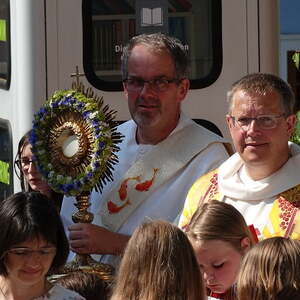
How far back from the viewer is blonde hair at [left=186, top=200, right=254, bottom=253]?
470 cm

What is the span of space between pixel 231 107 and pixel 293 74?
4.90 metres

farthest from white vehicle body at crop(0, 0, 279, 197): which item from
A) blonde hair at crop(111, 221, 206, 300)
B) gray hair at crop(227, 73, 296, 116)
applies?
blonde hair at crop(111, 221, 206, 300)

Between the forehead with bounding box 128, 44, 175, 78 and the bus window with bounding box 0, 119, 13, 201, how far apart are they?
140cm

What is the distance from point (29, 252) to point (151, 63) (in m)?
1.31

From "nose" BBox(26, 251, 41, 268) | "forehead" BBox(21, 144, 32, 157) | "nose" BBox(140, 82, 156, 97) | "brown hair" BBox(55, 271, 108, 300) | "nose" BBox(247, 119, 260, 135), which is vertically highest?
"nose" BBox(140, 82, 156, 97)

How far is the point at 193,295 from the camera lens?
4051mm

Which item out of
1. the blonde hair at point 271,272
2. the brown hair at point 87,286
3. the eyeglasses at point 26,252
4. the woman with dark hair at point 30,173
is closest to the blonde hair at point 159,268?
the blonde hair at point 271,272

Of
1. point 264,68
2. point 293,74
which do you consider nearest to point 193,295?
point 264,68

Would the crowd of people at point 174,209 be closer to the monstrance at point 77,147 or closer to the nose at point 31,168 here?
the nose at point 31,168

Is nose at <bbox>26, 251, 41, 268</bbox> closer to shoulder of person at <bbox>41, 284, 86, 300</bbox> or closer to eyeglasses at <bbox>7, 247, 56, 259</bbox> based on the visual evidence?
eyeglasses at <bbox>7, 247, 56, 259</bbox>

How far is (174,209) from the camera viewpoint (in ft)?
18.8

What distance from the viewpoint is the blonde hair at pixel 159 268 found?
4.03 metres

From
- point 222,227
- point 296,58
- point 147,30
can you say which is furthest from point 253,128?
point 296,58

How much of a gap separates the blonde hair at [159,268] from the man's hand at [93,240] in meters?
1.36
